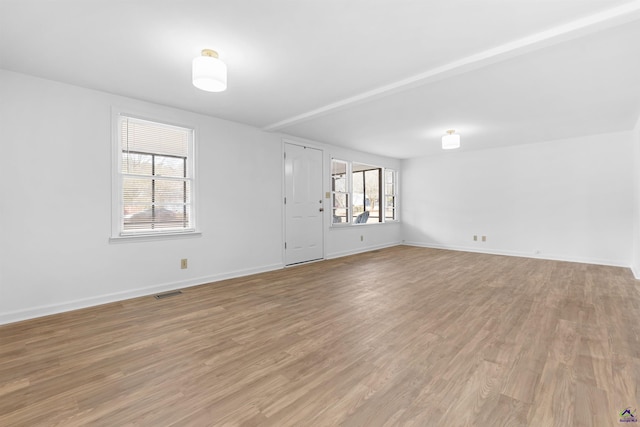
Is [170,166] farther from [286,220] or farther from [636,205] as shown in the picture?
[636,205]

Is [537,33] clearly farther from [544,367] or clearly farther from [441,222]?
[441,222]

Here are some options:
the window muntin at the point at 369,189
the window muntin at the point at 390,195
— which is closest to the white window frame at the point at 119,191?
the window muntin at the point at 369,189

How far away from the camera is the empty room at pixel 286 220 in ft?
5.70

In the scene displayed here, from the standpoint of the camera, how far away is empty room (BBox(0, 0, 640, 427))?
1738mm

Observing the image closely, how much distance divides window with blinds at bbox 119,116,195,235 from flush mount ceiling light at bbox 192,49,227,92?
1.81m

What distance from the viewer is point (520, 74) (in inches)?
112

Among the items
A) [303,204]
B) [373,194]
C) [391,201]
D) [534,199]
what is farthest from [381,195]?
[534,199]

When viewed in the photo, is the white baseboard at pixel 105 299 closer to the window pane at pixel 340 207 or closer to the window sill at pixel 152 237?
the window sill at pixel 152 237

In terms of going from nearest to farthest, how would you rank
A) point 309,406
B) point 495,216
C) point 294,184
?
point 309,406, point 294,184, point 495,216

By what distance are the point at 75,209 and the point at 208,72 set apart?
224 centimetres

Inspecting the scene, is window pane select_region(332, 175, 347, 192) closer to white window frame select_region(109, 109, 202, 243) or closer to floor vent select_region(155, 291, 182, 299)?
white window frame select_region(109, 109, 202, 243)

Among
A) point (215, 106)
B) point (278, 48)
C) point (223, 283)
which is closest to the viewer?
point (278, 48)

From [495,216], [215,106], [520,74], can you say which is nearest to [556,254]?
[495,216]

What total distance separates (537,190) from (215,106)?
6285 mm
